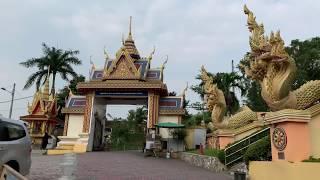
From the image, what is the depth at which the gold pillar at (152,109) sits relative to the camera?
2831 centimetres

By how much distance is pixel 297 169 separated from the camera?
8125mm

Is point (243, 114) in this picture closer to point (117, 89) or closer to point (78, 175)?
point (78, 175)

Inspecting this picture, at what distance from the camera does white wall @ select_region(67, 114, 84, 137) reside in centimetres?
2984

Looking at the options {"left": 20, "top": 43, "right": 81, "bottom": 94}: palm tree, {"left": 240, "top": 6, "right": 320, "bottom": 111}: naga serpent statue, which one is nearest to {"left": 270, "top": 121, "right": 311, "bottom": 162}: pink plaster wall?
{"left": 240, "top": 6, "right": 320, "bottom": 111}: naga serpent statue

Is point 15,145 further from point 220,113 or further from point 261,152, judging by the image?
point 220,113

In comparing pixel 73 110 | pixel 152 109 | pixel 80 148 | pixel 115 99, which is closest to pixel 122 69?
pixel 115 99

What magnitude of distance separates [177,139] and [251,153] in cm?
1693

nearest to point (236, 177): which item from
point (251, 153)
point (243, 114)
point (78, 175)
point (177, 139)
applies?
point (251, 153)

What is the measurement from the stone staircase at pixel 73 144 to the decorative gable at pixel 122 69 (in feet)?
16.1

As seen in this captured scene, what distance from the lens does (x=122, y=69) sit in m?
30.5

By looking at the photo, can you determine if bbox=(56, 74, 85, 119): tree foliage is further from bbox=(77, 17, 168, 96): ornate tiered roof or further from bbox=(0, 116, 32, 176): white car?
bbox=(0, 116, 32, 176): white car

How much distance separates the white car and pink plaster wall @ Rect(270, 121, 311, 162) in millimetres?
6057

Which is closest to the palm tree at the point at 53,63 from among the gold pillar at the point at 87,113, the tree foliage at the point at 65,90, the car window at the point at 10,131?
the tree foliage at the point at 65,90

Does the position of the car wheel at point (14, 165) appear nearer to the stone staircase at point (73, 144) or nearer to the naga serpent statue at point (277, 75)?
the naga serpent statue at point (277, 75)
